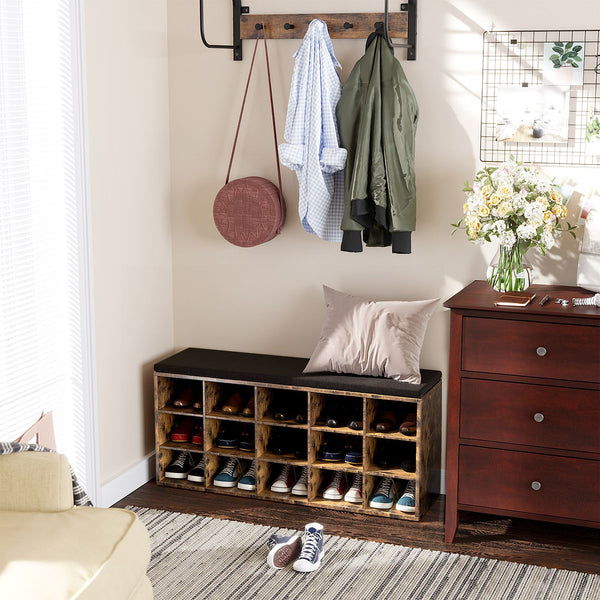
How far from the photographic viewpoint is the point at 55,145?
2.96 metres

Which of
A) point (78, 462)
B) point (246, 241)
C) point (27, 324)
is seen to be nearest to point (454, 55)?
point (246, 241)

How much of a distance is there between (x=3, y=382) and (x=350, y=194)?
1382 millimetres

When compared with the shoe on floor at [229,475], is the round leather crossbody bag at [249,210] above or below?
above

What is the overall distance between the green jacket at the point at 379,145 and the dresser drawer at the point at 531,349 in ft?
1.70

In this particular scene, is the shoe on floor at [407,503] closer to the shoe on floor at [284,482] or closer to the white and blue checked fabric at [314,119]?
the shoe on floor at [284,482]

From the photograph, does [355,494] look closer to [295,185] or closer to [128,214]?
[295,185]

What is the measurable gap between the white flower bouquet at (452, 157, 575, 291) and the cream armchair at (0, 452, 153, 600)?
151 cm

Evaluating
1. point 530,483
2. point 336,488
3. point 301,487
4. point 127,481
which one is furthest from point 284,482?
point 530,483

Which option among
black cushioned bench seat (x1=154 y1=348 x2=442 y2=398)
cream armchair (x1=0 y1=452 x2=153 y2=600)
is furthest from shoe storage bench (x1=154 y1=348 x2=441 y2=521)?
cream armchair (x1=0 y1=452 x2=153 y2=600)

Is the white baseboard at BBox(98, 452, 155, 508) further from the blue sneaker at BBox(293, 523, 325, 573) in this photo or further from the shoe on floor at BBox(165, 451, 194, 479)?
the blue sneaker at BBox(293, 523, 325, 573)

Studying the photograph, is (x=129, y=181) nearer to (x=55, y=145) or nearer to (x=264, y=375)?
(x=55, y=145)

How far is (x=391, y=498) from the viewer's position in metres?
3.30

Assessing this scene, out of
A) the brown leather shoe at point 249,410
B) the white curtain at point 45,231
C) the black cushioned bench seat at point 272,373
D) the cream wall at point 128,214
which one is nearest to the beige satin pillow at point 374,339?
the black cushioned bench seat at point 272,373

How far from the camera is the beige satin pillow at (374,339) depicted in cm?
325
